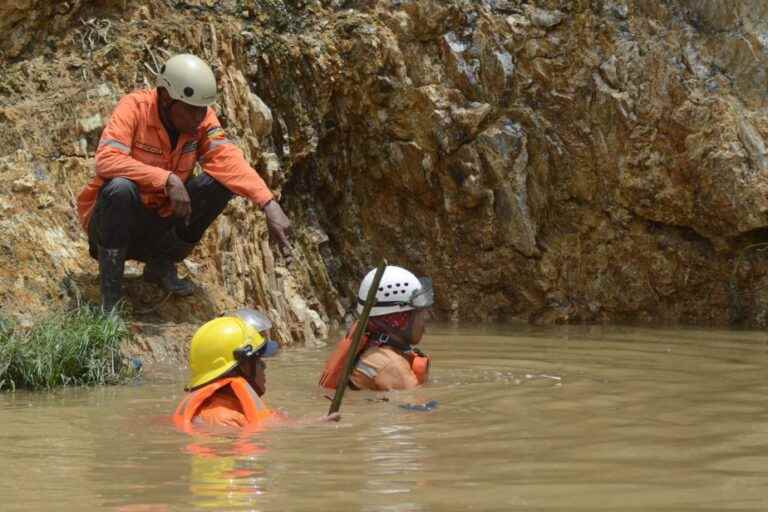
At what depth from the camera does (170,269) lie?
8492 millimetres

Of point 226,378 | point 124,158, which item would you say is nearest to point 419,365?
point 226,378

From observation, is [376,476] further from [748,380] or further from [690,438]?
[748,380]

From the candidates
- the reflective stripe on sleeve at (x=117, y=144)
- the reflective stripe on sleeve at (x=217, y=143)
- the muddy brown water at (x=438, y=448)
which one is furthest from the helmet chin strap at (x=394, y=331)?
the reflective stripe on sleeve at (x=117, y=144)

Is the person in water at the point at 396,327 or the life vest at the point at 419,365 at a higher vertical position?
the person in water at the point at 396,327

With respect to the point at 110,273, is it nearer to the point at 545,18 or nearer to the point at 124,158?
the point at 124,158

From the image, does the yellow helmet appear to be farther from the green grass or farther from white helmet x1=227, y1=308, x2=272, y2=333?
the green grass

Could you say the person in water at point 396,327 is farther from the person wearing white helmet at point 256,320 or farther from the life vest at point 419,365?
the person wearing white helmet at point 256,320

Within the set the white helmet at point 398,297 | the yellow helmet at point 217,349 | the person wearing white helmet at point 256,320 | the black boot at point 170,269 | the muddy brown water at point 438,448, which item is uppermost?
the black boot at point 170,269

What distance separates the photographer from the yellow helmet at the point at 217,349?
18.4ft

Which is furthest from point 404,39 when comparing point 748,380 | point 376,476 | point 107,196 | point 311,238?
point 376,476

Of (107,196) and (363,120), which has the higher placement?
(363,120)

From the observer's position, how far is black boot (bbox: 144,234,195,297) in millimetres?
8375

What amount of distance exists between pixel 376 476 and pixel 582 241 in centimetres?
890

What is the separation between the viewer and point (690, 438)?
16.7ft
